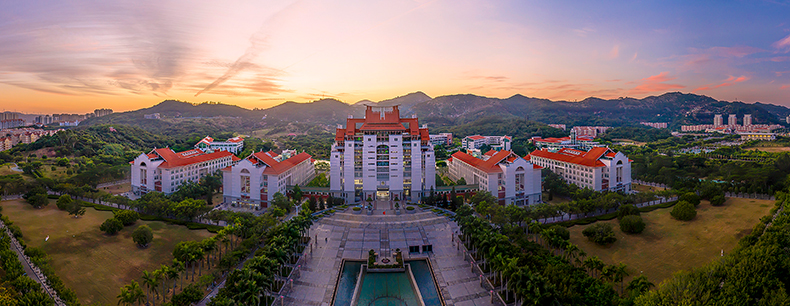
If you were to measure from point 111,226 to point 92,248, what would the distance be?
290cm

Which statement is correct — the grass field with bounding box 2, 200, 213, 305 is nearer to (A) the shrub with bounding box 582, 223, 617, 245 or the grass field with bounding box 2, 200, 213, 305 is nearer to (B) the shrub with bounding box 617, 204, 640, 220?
(A) the shrub with bounding box 582, 223, 617, 245

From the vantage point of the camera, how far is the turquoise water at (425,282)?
24938 mm

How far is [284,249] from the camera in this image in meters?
27.3

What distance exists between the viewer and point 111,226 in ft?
111

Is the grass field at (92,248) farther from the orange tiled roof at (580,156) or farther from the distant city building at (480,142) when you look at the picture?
the distant city building at (480,142)

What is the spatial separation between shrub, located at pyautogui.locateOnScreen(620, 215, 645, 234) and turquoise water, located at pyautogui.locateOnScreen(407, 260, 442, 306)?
839 inches

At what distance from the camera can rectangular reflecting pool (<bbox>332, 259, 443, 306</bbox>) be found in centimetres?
2516

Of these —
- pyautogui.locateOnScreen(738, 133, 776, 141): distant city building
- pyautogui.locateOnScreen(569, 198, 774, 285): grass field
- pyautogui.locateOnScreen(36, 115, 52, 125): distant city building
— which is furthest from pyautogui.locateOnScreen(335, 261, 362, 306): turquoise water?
pyautogui.locateOnScreen(36, 115, 52, 125): distant city building

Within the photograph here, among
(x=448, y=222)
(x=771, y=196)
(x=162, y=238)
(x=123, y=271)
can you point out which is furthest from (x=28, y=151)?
(x=771, y=196)

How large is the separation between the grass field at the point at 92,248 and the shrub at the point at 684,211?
51.3 metres

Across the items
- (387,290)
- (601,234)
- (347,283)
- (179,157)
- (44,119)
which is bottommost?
(387,290)

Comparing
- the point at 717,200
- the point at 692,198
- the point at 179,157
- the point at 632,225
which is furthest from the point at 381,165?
the point at 717,200

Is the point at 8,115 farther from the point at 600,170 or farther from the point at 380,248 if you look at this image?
the point at 600,170

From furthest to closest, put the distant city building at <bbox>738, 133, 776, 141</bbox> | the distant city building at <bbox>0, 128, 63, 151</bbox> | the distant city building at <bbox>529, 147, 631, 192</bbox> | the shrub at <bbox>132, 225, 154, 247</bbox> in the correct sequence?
the distant city building at <bbox>738, 133, 776, 141</bbox>
the distant city building at <bbox>0, 128, 63, 151</bbox>
the distant city building at <bbox>529, 147, 631, 192</bbox>
the shrub at <bbox>132, 225, 154, 247</bbox>
